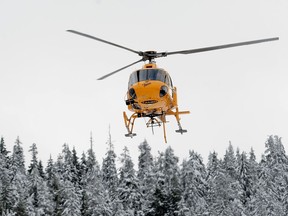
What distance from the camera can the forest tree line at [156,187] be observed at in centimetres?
6454

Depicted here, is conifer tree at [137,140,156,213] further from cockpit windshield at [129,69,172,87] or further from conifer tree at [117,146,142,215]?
cockpit windshield at [129,69,172,87]

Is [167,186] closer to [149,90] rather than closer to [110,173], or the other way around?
[110,173]

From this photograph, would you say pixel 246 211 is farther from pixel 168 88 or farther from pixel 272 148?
pixel 168 88

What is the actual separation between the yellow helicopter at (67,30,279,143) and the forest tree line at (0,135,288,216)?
36.5m

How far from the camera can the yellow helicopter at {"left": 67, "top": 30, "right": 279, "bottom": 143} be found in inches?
974

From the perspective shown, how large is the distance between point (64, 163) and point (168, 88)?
6599cm

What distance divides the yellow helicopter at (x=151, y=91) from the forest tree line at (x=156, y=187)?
36.5 metres

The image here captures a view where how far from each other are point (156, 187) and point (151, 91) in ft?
131

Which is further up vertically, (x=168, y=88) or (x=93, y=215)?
(x=168, y=88)

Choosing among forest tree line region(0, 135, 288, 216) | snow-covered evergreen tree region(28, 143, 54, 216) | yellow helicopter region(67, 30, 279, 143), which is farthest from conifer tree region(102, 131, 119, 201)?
yellow helicopter region(67, 30, 279, 143)

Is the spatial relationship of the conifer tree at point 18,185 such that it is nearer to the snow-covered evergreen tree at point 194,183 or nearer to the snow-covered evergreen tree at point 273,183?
the snow-covered evergreen tree at point 194,183

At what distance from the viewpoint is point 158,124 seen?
27.6 meters

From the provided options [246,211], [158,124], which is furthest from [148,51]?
[246,211]

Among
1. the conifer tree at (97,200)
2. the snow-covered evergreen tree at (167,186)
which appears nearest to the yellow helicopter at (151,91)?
the snow-covered evergreen tree at (167,186)
